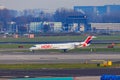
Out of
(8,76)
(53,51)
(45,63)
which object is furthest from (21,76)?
(53,51)

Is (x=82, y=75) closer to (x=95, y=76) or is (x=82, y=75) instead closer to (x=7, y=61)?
(x=95, y=76)

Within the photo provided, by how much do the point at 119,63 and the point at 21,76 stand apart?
1844 centimetres

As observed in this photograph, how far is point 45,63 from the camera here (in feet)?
252

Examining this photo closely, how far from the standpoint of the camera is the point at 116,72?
63906mm

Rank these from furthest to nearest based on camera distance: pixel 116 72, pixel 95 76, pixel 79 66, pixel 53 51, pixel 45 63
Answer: pixel 53 51 → pixel 45 63 → pixel 79 66 → pixel 116 72 → pixel 95 76

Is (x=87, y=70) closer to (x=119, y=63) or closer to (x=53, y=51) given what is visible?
(x=119, y=63)

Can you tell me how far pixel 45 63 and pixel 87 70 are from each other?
1108 cm

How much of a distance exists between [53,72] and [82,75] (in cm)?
439

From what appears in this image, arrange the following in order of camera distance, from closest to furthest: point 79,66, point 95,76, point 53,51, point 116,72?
point 95,76
point 116,72
point 79,66
point 53,51

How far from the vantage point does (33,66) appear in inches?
2844

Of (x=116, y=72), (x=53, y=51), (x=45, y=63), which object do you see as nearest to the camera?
(x=116, y=72)

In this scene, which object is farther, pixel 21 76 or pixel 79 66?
pixel 79 66

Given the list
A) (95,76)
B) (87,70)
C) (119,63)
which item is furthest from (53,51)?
(95,76)

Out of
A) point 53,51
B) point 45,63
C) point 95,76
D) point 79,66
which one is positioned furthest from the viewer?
point 53,51
